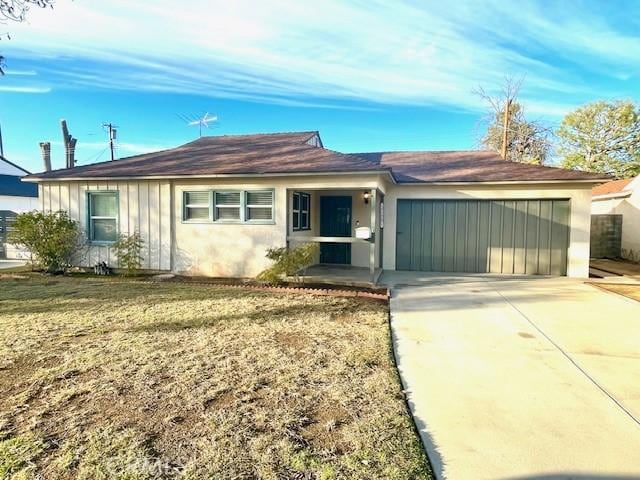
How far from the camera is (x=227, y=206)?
9820 millimetres

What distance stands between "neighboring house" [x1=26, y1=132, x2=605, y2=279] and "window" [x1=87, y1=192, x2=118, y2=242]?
3 cm

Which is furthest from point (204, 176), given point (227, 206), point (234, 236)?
point (234, 236)

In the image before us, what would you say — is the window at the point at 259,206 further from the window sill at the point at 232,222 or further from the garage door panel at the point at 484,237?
the garage door panel at the point at 484,237

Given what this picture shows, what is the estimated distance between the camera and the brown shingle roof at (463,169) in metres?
10.0

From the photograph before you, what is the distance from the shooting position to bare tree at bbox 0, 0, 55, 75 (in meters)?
5.59

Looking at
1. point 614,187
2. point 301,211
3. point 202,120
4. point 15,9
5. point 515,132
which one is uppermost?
point 515,132

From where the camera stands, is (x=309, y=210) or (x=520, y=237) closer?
(x=520, y=237)

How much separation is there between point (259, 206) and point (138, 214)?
11.5 ft

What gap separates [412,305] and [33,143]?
33.3 meters

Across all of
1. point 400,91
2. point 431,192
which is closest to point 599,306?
point 431,192

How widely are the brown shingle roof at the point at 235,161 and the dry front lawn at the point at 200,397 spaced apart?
4.30 m

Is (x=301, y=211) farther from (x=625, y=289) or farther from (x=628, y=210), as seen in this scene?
(x=628, y=210)

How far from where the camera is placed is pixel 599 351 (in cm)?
443

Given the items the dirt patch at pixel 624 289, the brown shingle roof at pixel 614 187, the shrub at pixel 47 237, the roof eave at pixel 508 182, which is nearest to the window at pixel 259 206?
the roof eave at pixel 508 182
